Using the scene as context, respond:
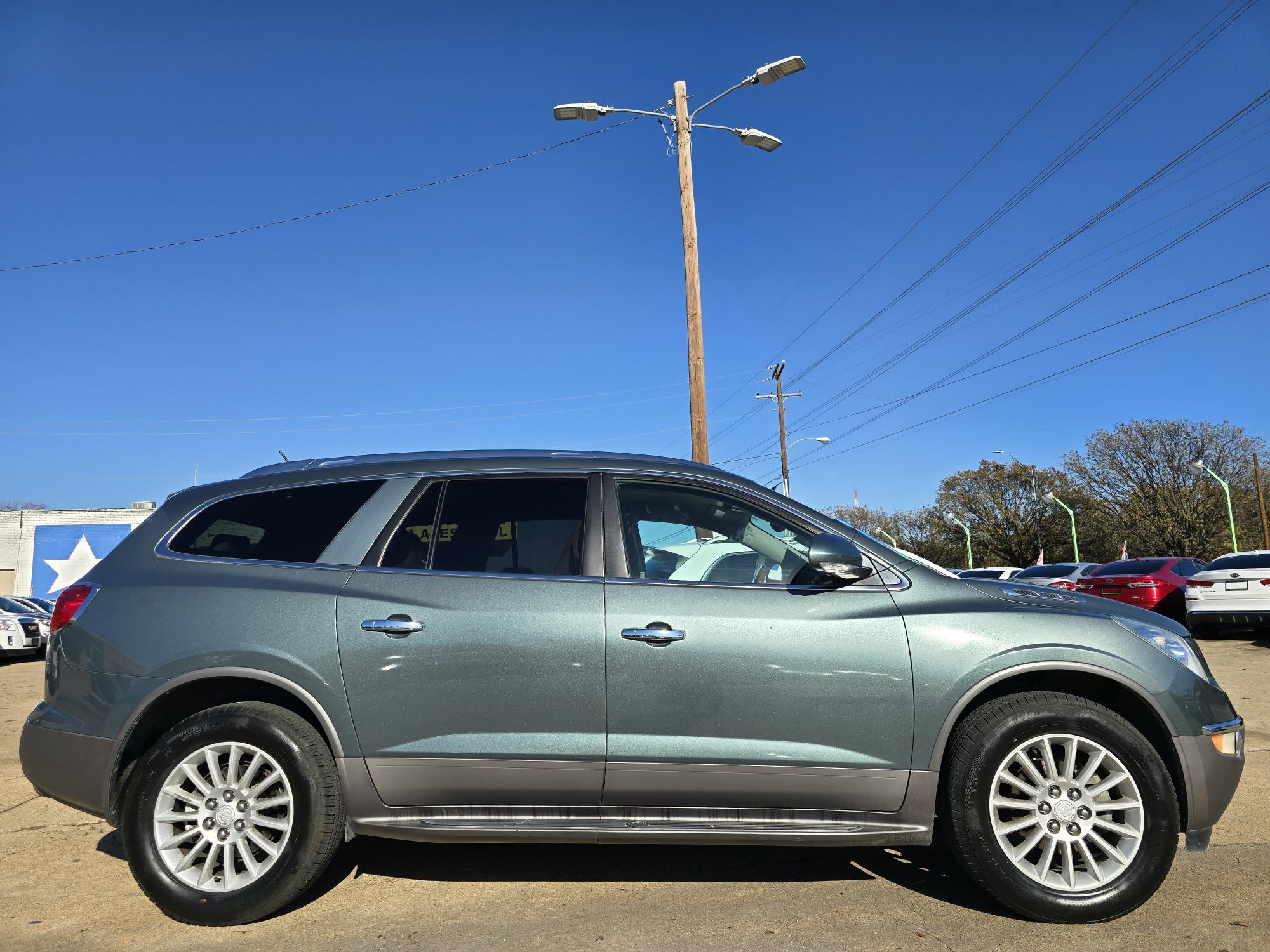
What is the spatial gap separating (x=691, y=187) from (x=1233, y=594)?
10.0 meters

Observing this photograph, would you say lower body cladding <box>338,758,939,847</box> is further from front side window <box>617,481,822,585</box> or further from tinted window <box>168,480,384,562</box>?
tinted window <box>168,480,384,562</box>

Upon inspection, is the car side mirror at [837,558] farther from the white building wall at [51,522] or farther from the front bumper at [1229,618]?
the white building wall at [51,522]

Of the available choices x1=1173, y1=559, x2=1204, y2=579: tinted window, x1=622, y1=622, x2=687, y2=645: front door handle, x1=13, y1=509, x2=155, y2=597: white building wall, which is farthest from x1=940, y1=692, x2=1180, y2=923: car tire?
x1=13, y1=509, x2=155, y2=597: white building wall

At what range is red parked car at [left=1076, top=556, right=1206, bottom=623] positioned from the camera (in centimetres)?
1586

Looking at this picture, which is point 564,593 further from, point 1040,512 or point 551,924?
point 1040,512

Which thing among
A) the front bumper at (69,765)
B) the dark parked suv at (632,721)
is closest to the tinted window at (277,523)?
the dark parked suv at (632,721)

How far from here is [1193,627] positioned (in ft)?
47.8

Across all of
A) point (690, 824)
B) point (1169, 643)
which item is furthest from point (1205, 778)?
point (690, 824)

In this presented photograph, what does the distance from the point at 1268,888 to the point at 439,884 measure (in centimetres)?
346

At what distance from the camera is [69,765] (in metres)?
3.60

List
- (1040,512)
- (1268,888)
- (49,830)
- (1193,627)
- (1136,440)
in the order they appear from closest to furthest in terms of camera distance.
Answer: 1. (1268,888)
2. (49,830)
3. (1193,627)
4. (1136,440)
5. (1040,512)

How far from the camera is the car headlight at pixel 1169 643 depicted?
11.6 feet

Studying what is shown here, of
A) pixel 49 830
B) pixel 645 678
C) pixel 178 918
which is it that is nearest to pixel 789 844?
pixel 645 678

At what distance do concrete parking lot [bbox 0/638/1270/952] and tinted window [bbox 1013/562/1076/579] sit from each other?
17.5 meters
